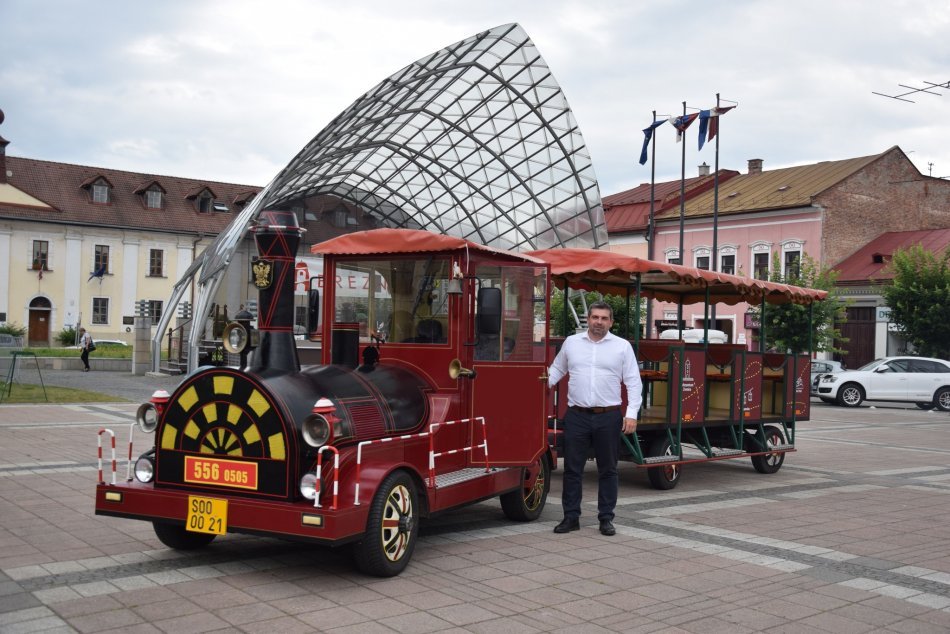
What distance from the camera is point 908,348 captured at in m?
39.4

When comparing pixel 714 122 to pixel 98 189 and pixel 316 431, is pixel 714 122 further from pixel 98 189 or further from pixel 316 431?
pixel 98 189

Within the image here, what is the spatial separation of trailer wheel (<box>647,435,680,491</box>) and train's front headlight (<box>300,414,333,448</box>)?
5.83 metres

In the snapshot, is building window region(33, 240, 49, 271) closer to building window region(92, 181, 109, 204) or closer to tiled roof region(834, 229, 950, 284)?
building window region(92, 181, 109, 204)

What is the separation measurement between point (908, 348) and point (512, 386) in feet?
118

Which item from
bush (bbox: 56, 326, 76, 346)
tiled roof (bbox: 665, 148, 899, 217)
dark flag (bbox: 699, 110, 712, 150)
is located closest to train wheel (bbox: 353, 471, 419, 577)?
dark flag (bbox: 699, 110, 712, 150)

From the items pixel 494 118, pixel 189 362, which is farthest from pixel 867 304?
pixel 189 362

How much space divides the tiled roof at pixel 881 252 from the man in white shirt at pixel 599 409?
35191mm

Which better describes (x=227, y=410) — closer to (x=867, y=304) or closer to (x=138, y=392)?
(x=138, y=392)

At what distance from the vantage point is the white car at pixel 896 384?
28.2 metres

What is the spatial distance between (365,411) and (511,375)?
1.59 meters

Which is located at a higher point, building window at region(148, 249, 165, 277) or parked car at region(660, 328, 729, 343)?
building window at region(148, 249, 165, 277)

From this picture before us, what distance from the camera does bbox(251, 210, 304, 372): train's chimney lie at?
6.74 meters

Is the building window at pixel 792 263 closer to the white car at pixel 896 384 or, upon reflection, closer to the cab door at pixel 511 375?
the white car at pixel 896 384

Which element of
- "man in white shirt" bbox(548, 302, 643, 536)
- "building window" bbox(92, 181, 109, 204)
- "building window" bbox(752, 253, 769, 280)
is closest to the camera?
"man in white shirt" bbox(548, 302, 643, 536)
